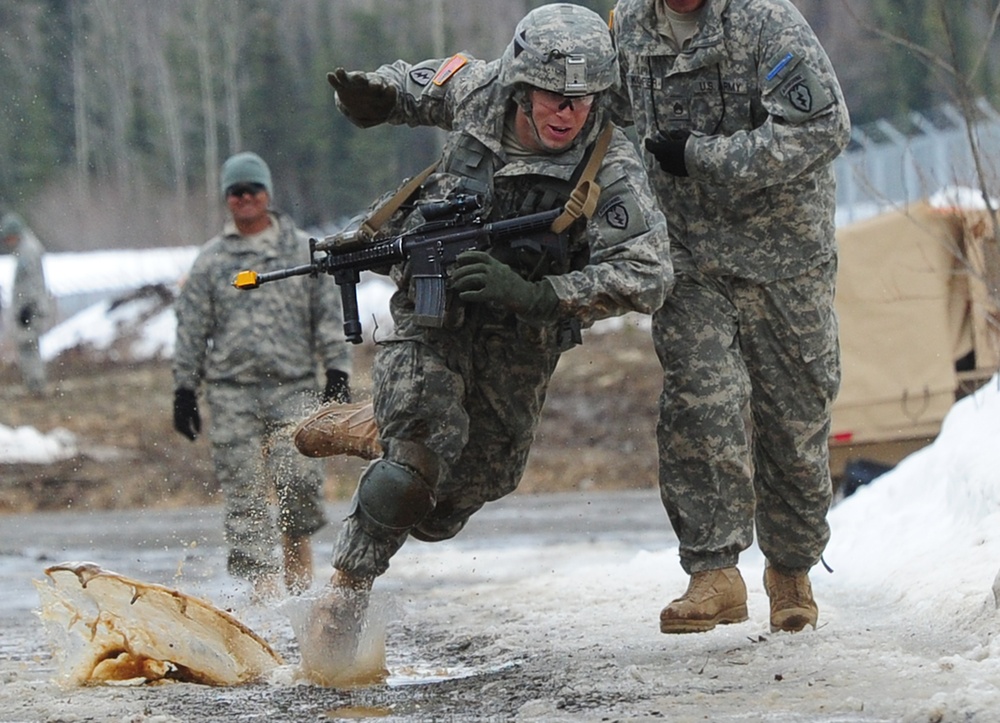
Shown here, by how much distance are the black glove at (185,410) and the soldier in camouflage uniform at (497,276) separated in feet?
9.88

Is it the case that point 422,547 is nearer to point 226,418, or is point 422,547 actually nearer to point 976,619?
point 226,418

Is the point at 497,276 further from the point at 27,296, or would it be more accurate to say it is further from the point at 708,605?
the point at 27,296

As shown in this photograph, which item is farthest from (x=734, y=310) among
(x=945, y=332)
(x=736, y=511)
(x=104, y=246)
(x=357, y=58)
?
(x=104, y=246)

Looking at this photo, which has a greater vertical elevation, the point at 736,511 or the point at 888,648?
the point at 736,511

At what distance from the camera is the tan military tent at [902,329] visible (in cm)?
985

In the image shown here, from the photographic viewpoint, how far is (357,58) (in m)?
30.5

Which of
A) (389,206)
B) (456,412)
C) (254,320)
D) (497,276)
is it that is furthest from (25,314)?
(497,276)

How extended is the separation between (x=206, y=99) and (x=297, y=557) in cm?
2322

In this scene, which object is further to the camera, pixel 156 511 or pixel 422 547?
pixel 156 511

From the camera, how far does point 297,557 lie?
27.2ft

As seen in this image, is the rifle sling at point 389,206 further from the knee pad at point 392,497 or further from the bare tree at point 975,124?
the bare tree at point 975,124

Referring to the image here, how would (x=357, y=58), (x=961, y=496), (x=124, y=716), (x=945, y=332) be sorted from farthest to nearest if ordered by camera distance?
(x=357, y=58), (x=945, y=332), (x=961, y=496), (x=124, y=716)

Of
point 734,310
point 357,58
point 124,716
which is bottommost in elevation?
point 124,716

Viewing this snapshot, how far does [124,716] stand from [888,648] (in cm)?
214
